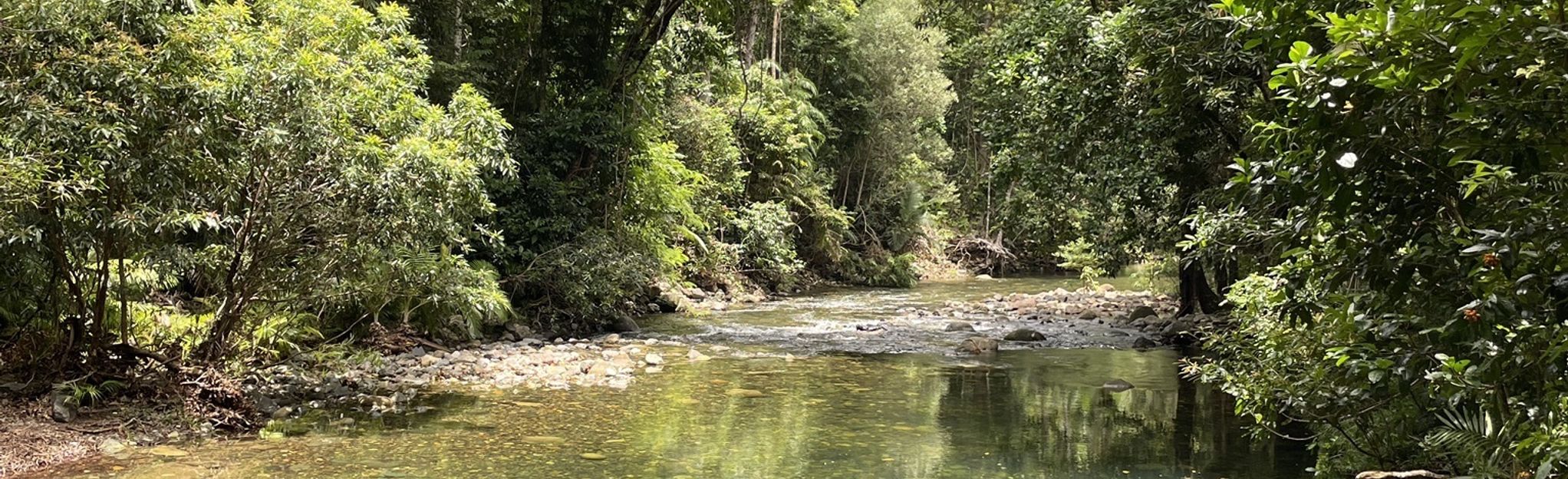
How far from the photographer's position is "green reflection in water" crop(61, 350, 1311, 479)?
6.60 metres

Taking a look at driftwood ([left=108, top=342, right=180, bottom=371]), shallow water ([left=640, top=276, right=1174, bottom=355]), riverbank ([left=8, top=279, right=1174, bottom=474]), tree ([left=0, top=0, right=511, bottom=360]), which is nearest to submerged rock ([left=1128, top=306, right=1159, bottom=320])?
riverbank ([left=8, top=279, right=1174, bottom=474])

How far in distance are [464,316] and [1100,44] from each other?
309 inches

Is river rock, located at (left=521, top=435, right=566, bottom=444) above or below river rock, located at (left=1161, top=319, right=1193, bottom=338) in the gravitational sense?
below

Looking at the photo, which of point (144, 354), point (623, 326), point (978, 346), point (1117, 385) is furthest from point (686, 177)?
point (144, 354)

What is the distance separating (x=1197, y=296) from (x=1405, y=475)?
10.2 m

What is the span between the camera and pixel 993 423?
835cm

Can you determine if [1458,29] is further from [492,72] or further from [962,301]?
[962,301]

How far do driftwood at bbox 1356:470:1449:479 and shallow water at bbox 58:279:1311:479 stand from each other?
135 centimetres

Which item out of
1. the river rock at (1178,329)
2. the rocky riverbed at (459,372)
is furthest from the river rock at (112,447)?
the river rock at (1178,329)

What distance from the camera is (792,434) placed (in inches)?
308

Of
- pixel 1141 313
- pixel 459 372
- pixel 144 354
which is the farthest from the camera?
pixel 1141 313

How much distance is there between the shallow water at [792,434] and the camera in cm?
660

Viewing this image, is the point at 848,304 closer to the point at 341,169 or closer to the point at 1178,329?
the point at 1178,329

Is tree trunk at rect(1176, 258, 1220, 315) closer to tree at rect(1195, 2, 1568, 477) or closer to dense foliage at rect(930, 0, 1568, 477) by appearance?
dense foliage at rect(930, 0, 1568, 477)
